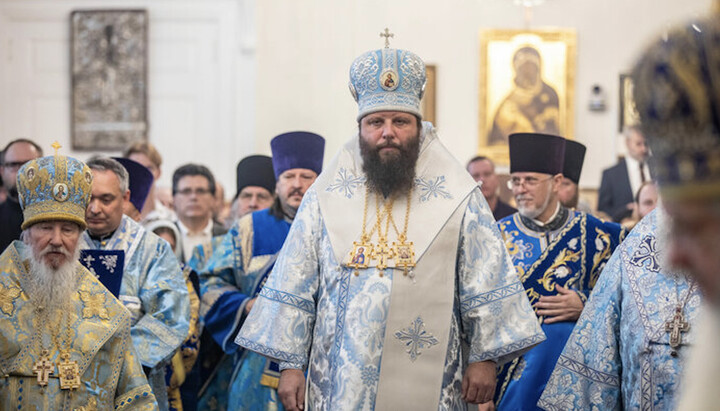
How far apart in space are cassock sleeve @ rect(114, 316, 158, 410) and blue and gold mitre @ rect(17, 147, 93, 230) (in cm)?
47

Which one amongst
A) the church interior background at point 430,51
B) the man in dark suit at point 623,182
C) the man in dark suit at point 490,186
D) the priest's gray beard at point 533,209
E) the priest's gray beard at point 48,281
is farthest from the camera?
the church interior background at point 430,51

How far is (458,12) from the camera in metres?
12.3

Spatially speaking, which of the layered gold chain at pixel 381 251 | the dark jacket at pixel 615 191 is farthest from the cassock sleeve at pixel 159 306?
the dark jacket at pixel 615 191

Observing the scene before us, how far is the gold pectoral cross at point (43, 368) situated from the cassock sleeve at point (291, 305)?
0.79 meters

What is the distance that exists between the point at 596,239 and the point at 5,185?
4.01m

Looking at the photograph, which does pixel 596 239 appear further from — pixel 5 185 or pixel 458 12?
pixel 458 12

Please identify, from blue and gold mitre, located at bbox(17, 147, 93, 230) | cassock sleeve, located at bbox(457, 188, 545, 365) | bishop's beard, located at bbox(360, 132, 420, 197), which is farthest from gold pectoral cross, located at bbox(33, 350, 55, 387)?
cassock sleeve, located at bbox(457, 188, 545, 365)

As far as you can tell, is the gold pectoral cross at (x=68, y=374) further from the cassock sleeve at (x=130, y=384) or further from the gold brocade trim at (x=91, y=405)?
the cassock sleeve at (x=130, y=384)

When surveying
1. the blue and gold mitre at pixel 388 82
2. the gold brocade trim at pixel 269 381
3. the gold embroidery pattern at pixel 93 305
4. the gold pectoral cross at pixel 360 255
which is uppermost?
the blue and gold mitre at pixel 388 82

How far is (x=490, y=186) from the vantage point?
7965mm

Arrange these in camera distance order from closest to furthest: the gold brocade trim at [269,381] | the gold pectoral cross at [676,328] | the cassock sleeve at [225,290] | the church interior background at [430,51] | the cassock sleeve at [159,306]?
the gold pectoral cross at [676,328]
the cassock sleeve at [159,306]
the gold brocade trim at [269,381]
the cassock sleeve at [225,290]
the church interior background at [430,51]

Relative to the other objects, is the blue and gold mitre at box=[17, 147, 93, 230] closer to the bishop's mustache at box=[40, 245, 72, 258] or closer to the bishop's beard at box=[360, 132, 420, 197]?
the bishop's mustache at box=[40, 245, 72, 258]

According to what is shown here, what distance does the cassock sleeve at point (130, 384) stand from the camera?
3.75 meters

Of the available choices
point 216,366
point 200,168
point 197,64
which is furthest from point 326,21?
point 216,366
